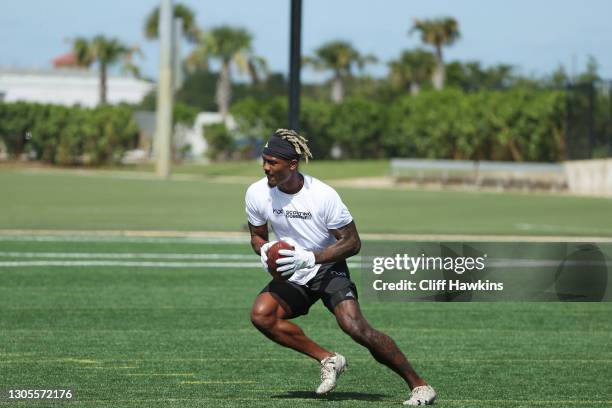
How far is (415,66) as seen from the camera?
108 metres

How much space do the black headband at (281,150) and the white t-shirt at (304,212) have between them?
20cm

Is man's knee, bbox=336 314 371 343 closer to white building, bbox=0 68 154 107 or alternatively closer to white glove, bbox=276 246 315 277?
white glove, bbox=276 246 315 277

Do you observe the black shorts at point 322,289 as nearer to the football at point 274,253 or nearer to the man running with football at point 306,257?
the man running with football at point 306,257

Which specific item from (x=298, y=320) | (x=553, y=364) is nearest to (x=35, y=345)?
(x=298, y=320)

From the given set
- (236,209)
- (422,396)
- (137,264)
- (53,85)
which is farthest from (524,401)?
(53,85)

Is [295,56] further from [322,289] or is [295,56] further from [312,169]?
[312,169]

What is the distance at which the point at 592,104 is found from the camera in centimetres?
4506

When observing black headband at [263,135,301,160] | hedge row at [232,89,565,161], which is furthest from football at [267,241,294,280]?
hedge row at [232,89,565,161]

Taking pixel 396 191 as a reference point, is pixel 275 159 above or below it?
above

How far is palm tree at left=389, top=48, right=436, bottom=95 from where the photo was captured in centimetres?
10769

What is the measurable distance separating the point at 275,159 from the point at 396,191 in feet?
135

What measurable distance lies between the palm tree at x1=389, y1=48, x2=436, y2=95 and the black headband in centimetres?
9915

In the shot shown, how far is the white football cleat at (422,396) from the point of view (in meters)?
8.66

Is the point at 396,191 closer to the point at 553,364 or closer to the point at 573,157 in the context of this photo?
the point at 573,157
